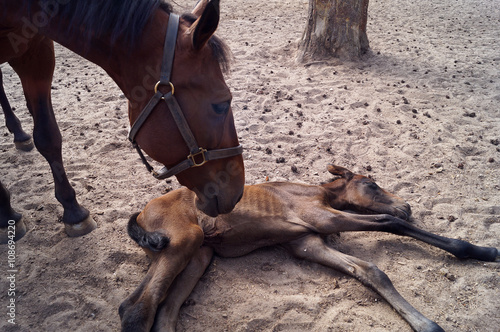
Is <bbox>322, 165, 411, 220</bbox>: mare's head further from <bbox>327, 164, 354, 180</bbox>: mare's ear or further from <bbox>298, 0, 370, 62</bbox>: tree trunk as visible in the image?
<bbox>298, 0, 370, 62</bbox>: tree trunk

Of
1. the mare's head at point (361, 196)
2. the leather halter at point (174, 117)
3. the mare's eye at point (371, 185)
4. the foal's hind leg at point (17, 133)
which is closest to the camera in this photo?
the leather halter at point (174, 117)

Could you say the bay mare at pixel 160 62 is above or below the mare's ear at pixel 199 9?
below

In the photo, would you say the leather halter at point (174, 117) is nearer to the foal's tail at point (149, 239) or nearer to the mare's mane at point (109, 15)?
the mare's mane at point (109, 15)

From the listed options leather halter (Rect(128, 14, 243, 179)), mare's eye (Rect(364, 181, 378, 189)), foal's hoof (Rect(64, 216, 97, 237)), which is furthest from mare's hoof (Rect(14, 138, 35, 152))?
mare's eye (Rect(364, 181, 378, 189))

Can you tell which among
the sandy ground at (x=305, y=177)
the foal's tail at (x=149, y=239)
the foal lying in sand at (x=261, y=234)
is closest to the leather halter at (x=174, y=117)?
the sandy ground at (x=305, y=177)

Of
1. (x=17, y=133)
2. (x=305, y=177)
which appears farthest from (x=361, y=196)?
(x=17, y=133)

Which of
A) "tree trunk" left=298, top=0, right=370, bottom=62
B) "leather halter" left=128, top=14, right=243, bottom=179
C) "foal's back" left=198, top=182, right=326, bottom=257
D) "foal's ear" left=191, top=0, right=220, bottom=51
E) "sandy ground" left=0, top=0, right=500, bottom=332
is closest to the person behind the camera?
"foal's ear" left=191, top=0, right=220, bottom=51

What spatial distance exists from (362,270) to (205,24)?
2.14 metres

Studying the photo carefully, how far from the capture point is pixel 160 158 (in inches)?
87.7

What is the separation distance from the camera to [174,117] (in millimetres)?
2049

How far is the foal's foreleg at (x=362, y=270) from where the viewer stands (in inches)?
98.4

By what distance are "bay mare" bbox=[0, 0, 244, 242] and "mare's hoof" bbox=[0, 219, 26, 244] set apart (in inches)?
71.8

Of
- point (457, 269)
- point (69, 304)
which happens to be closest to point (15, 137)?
point (69, 304)

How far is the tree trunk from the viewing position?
6770mm
